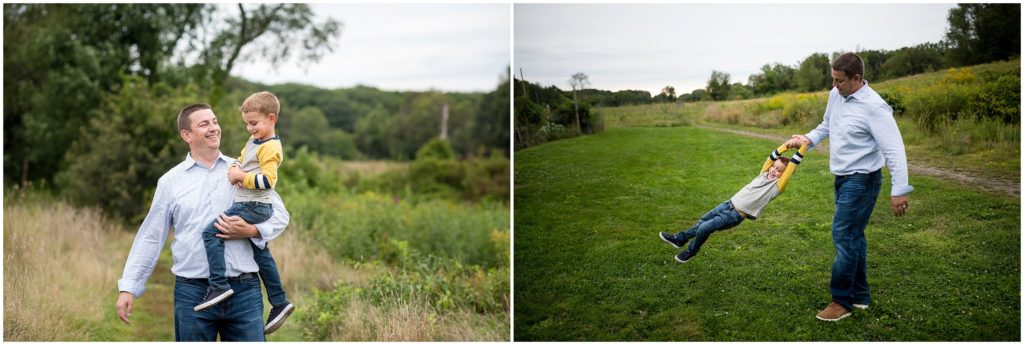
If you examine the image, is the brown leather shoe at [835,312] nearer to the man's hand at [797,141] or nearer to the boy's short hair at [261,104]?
the man's hand at [797,141]

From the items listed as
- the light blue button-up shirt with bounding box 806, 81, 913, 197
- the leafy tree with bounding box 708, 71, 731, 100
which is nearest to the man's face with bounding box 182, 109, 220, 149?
the leafy tree with bounding box 708, 71, 731, 100

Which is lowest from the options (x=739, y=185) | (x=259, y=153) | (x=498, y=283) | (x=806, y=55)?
(x=498, y=283)

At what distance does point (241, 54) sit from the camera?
15734mm

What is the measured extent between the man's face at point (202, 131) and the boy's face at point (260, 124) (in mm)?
169

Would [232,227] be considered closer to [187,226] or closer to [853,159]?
[187,226]

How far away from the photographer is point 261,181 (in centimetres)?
399

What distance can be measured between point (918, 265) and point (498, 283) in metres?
3.51

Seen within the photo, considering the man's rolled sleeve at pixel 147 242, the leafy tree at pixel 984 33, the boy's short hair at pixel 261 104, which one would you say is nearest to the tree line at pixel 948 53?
the leafy tree at pixel 984 33

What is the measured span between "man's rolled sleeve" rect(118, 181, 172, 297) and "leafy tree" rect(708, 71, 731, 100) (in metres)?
3.70

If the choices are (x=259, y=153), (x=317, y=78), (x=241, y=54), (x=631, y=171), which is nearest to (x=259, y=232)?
(x=259, y=153)

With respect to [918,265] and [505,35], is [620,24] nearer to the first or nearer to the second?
[918,265]

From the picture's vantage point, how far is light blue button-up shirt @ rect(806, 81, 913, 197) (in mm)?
4965

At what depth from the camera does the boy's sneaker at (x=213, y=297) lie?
13.0 feet

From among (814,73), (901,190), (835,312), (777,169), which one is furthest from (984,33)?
(835,312)
